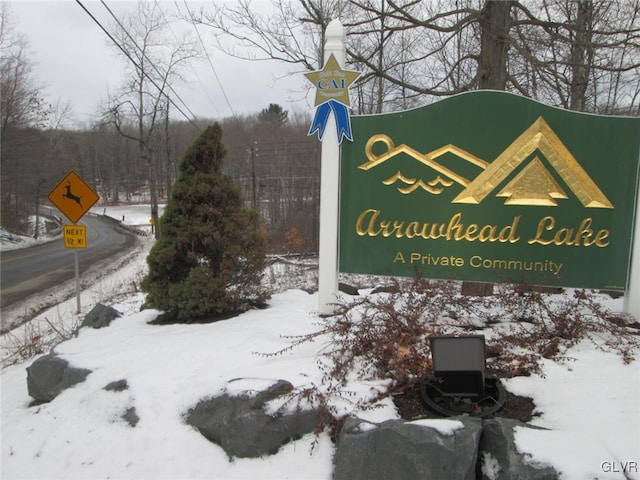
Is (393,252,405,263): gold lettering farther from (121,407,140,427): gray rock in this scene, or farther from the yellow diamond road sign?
the yellow diamond road sign

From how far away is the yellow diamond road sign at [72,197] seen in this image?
10.1 metres

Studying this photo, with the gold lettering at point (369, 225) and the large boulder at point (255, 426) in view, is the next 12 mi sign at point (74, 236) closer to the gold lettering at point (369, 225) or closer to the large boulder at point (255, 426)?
the gold lettering at point (369, 225)

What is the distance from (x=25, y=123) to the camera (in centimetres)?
3138

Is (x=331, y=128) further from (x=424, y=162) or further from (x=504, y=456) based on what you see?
(x=504, y=456)

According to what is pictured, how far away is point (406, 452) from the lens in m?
2.43

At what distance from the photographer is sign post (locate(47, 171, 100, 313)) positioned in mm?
10094

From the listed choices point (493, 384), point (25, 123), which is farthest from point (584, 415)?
point (25, 123)

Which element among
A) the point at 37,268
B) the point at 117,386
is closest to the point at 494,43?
the point at 117,386

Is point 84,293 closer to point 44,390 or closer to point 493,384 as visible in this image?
point 44,390

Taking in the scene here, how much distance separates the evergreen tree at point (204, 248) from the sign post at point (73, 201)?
6277 mm

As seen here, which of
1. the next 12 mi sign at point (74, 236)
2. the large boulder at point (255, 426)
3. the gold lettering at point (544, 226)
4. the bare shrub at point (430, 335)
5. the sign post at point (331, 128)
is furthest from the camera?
the next 12 mi sign at point (74, 236)

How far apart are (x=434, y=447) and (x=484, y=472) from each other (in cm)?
31

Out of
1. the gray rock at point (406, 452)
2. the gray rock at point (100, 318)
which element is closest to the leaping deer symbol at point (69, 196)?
the gray rock at point (100, 318)

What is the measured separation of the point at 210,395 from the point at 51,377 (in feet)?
6.04
